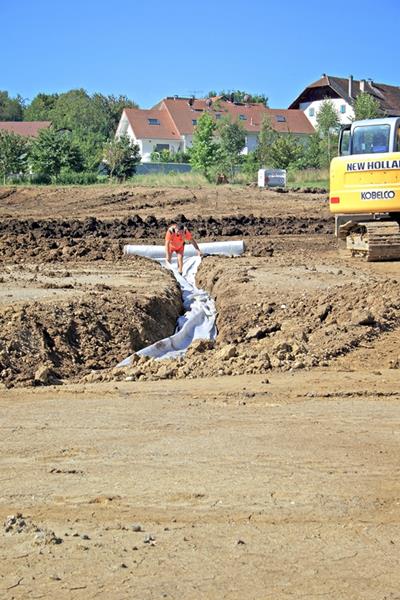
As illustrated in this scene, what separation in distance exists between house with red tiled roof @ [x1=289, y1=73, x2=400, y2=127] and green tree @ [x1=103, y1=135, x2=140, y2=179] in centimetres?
3666

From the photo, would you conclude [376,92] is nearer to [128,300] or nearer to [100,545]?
[128,300]

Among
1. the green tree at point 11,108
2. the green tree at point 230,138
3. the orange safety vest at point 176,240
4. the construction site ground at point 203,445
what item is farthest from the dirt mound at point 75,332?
the green tree at point 11,108

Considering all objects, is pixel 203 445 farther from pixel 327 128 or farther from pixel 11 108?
pixel 11 108

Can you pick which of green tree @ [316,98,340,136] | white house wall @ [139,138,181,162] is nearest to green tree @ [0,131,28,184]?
green tree @ [316,98,340,136]

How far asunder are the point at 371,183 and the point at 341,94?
257ft

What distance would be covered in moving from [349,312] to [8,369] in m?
4.87

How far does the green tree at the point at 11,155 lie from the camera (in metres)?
57.2

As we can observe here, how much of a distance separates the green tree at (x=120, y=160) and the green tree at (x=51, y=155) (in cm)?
231

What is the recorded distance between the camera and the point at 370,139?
19.2m

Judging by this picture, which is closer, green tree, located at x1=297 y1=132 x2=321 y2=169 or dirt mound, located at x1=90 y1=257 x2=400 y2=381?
dirt mound, located at x1=90 y1=257 x2=400 y2=381

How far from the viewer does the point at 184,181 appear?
5022 centimetres

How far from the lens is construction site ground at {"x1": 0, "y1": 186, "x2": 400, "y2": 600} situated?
4840 mm

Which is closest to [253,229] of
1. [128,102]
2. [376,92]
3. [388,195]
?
[388,195]

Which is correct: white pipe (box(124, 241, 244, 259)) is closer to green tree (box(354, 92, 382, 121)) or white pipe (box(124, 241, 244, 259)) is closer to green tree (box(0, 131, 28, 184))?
green tree (box(0, 131, 28, 184))
